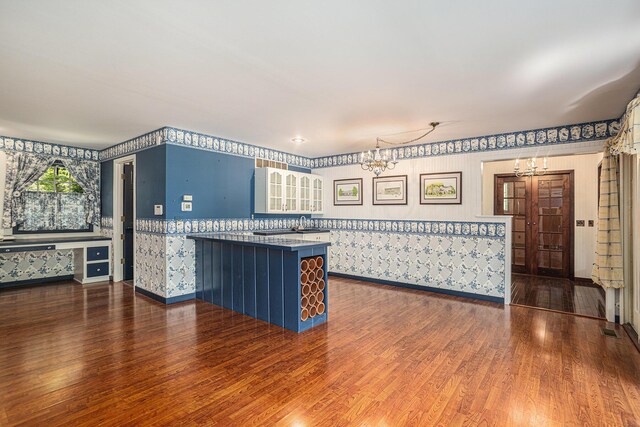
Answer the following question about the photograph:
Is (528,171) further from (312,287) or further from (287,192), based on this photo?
(312,287)

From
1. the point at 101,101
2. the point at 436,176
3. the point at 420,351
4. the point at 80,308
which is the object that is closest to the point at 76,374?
the point at 80,308

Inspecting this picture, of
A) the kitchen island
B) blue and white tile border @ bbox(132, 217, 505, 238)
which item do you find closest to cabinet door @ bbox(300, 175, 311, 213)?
blue and white tile border @ bbox(132, 217, 505, 238)

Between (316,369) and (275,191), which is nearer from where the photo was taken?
(316,369)

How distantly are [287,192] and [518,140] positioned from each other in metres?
3.75

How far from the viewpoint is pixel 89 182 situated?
19.6ft

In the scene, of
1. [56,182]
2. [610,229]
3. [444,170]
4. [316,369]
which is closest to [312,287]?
[316,369]

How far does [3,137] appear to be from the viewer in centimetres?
498

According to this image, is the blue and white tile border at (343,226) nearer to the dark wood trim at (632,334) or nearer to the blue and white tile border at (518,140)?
the blue and white tile border at (518,140)

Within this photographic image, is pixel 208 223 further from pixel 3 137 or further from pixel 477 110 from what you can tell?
pixel 477 110

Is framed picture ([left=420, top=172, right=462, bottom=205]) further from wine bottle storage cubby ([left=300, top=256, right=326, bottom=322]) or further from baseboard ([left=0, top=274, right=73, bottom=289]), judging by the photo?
baseboard ([left=0, top=274, right=73, bottom=289])

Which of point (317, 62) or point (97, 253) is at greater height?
point (317, 62)

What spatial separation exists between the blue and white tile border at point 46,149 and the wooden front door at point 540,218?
8168mm

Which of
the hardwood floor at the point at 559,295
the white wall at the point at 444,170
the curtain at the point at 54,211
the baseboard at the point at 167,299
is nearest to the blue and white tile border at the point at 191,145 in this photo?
the curtain at the point at 54,211

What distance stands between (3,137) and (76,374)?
4612 mm
